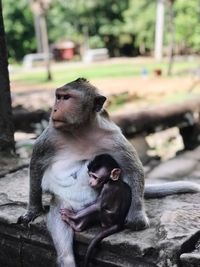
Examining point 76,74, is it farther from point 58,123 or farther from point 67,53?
point 58,123

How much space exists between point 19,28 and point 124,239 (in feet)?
123

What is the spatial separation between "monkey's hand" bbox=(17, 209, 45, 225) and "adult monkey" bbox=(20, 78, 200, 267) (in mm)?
149

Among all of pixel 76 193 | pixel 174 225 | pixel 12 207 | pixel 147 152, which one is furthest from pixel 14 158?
pixel 147 152

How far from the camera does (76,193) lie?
2.69 metres

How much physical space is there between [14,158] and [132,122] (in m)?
Answer: 3.60

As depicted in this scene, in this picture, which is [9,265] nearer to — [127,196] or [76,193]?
[76,193]

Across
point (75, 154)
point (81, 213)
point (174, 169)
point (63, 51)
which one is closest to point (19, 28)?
point (63, 51)

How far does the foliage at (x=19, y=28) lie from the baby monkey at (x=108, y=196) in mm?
35847

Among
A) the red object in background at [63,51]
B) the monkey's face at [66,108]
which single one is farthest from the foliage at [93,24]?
the monkey's face at [66,108]

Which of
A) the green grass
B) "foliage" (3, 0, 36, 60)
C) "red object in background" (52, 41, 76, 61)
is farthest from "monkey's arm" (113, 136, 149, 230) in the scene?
"red object in background" (52, 41, 76, 61)

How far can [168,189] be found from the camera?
3199 mm

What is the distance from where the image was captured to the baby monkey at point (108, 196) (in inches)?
99.4

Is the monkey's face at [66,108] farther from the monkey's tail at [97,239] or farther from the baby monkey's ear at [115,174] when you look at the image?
the monkey's tail at [97,239]

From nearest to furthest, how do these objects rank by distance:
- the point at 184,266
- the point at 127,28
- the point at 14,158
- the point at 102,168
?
the point at 184,266
the point at 102,168
the point at 14,158
the point at 127,28
